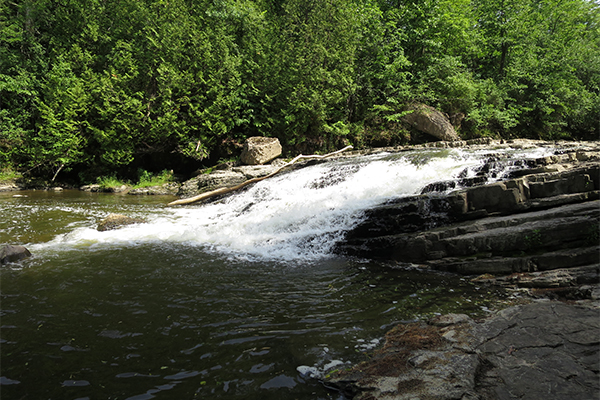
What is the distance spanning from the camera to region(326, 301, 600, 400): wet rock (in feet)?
7.26

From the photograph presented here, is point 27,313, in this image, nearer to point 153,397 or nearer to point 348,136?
point 153,397

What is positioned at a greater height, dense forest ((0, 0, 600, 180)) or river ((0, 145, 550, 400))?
dense forest ((0, 0, 600, 180))

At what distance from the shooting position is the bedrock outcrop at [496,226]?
16.6ft

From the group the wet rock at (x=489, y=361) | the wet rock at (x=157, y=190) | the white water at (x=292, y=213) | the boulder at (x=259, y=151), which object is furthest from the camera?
the boulder at (x=259, y=151)

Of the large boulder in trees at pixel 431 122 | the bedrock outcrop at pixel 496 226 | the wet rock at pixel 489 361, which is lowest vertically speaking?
the wet rock at pixel 489 361

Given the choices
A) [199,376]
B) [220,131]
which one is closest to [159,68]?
[220,131]

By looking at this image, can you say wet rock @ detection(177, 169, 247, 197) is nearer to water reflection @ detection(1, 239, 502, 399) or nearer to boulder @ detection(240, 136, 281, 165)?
boulder @ detection(240, 136, 281, 165)

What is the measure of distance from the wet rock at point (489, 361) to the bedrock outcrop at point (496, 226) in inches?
78.7

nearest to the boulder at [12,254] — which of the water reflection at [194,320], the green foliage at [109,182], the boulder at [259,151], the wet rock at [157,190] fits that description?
the water reflection at [194,320]

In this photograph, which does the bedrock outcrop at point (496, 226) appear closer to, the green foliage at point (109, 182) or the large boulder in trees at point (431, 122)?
the large boulder in trees at point (431, 122)

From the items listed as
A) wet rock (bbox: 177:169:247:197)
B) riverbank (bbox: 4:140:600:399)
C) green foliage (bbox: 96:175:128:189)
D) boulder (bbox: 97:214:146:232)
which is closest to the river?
boulder (bbox: 97:214:146:232)

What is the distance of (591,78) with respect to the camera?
2250cm

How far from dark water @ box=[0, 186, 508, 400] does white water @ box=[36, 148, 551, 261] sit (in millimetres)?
731

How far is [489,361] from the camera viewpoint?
102 inches
